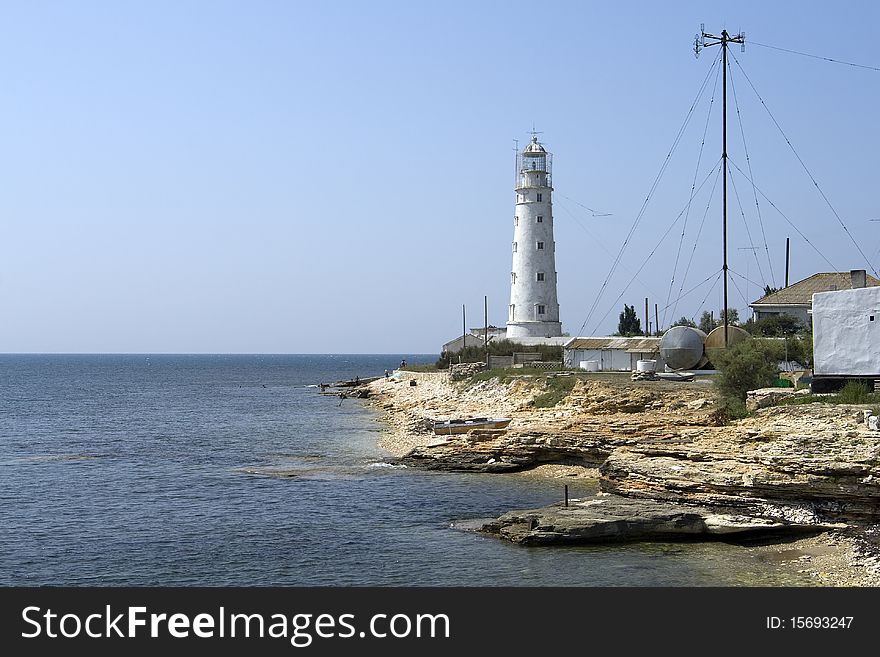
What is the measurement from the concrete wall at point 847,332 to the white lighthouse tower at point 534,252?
4434 centimetres

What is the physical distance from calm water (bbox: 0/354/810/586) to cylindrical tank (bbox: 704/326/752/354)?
18.9m

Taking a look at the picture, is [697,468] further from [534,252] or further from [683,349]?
[534,252]

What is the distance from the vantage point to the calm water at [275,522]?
22.0 meters

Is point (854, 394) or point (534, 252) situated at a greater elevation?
point (534, 252)

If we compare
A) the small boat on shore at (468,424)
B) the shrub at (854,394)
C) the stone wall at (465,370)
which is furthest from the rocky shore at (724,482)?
the stone wall at (465,370)

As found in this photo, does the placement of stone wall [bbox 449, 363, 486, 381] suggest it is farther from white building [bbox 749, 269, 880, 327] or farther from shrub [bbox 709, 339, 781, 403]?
shrub [bbox 709, 339, 781, 403]

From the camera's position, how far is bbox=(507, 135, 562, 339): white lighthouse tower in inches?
2972

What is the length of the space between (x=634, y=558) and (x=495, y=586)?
4041 millimetres

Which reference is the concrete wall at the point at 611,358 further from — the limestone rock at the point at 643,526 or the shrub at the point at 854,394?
the limestone rock at the point at 643,526

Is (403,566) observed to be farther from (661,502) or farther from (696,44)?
(696,44)

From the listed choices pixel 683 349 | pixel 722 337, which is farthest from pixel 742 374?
pixel 683 349

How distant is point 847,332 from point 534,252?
45784 millimetres

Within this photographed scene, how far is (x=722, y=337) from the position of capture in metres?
50.5

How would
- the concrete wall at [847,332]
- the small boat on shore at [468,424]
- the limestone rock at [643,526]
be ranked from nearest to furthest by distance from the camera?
the limestone rock at [643,526], the concrete wall at [847,332], the small boat on shore at [468,424]
